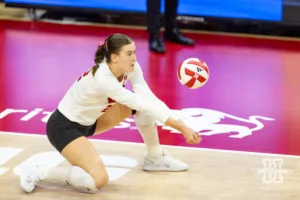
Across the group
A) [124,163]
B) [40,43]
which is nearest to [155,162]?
[124,163]

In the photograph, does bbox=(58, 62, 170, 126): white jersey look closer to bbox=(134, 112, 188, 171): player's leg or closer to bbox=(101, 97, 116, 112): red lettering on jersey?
bbox=(101, 97, 116, 112): red lettering on jersey

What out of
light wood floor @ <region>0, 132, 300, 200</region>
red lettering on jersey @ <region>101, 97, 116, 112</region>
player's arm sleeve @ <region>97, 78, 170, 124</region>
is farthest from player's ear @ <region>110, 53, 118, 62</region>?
light wood floor @ <region>0, 132, 300, 200</region>

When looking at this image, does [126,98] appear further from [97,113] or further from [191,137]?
[191,137]

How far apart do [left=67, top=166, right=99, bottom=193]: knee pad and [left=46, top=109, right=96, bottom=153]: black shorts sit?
18 cm

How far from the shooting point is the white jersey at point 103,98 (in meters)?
4.52

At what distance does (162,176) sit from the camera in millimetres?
4938

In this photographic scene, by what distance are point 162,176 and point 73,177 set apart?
2.19ft

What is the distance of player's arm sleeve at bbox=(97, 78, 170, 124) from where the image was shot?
452 cm

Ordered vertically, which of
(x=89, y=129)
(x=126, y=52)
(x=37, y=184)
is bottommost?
(x=37, y=184)

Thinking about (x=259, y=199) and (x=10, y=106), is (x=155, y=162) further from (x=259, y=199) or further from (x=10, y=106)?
(x=10, y=106)

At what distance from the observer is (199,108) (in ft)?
20.7

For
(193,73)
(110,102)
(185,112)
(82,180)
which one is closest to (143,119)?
(110,102)

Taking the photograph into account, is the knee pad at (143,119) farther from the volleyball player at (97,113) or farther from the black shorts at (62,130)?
the black shorts at (62,130)

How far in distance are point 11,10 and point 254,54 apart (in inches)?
133
